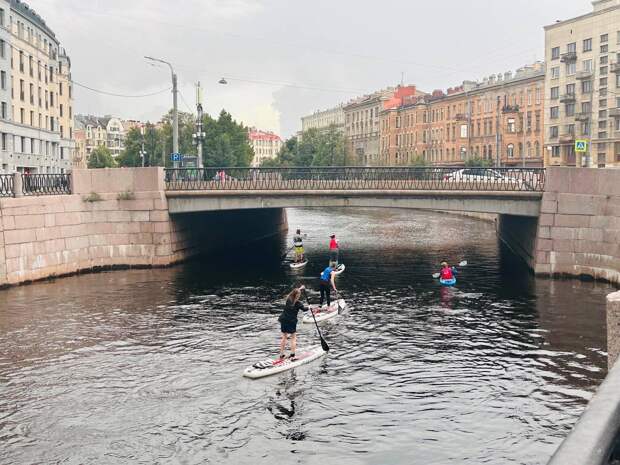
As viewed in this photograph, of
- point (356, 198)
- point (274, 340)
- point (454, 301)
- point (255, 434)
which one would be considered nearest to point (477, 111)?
point (356, 198)

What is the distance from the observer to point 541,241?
114 feet

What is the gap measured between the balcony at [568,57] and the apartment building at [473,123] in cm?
635

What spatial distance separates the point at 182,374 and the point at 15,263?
57.2 ft

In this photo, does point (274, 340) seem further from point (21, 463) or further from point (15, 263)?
point (15, 263)

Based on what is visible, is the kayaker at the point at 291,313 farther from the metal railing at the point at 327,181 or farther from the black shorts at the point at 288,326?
the metal railing at the point at 327,181

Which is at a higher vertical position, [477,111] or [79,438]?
[477,111]

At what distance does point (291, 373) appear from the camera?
1889 cm

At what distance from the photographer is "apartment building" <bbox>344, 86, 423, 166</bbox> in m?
138

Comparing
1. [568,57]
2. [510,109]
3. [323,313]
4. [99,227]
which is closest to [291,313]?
[323,313]

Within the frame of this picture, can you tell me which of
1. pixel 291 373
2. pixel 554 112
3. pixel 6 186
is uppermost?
pixel 554 112

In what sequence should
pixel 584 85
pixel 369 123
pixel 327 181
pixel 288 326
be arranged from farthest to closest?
pixel 369 123 → pixel 584 85 → pixel 327 181 → pixel 288 326

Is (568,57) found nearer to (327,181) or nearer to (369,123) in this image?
(327,181)

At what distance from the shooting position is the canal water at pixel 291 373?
46.1ft

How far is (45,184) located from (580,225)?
1090 inches
